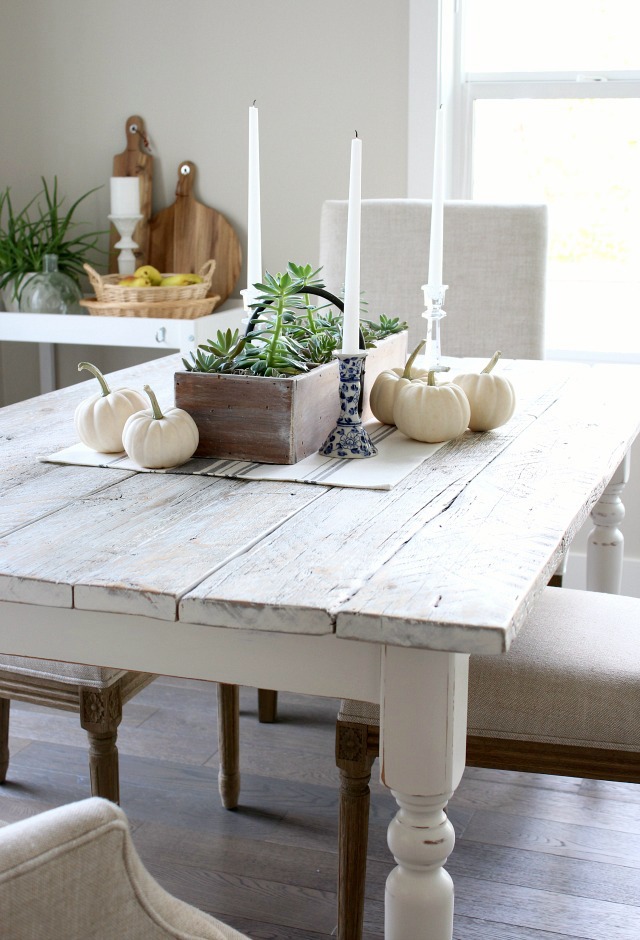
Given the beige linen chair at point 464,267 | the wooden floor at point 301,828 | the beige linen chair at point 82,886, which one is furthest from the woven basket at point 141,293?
the beige linen chair at point 82,886

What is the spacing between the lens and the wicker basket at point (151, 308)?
9.39 feet

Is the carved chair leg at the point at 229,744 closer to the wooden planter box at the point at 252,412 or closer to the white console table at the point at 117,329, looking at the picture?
the wooden planter box at the point at 252,412

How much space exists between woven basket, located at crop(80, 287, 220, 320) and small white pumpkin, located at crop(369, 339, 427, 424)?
57.5 inches

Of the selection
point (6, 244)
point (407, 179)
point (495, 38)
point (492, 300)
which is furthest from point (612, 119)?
point (6, 244)

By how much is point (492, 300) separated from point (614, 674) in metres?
1.25

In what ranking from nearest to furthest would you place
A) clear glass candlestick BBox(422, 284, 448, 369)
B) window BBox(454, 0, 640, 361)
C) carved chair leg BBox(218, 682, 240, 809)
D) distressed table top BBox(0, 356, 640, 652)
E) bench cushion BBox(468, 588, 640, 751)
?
1. distressed table top BBox(0, 356, 640, 652)
2. bench cushion BBox(468, 588, 640, 751)
3. clear glass candlestick BBox(422, 284, 448, 369)
4. carved chair leg BBox(218, 682, 240, 809)
5. window BBox(454, 0, 640, 361)

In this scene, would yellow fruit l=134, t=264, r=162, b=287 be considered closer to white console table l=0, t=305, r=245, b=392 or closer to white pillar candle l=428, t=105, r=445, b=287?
white console table l=0, t=305, r=245, b=392

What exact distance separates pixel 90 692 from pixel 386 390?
22.9 inches

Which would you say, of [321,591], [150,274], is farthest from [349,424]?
[150,274]

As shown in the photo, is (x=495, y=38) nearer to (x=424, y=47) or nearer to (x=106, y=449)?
(x=424, y=47)

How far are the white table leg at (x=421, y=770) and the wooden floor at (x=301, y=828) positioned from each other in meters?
0.72

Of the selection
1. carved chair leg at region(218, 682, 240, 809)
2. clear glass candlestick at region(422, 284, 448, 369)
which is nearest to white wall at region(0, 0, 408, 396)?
clear glass candlestick at region(422, 284, 448, 369)

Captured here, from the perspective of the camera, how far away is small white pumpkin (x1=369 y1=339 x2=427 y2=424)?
58.3 inches

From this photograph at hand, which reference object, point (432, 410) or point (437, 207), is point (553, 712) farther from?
point (437, 207)
